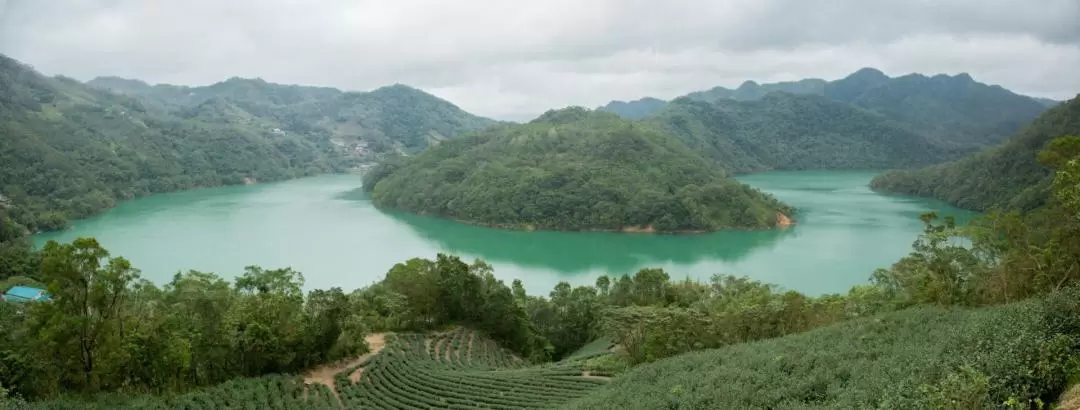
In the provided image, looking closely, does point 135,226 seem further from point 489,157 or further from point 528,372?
point 528,372

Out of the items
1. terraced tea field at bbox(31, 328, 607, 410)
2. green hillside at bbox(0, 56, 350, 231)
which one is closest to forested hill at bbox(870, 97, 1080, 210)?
terraced tea field at bbox(31, 328, 607, 410)

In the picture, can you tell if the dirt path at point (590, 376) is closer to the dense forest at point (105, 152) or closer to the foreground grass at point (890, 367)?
the foreground grass at point (890, 367)

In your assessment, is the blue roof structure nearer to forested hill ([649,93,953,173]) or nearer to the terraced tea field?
the terraced tea field

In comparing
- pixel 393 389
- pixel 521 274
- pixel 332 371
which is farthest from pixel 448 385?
pixel 521 274

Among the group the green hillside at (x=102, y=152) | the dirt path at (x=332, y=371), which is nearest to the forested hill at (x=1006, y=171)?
the dirt path at (x=332, y=371)

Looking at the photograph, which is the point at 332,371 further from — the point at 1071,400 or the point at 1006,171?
the point at 1006,171

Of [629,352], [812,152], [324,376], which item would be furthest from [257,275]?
[812,152]
